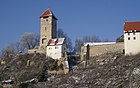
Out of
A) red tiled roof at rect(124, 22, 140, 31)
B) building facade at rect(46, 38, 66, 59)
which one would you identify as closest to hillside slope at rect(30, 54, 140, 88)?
red tiled roof at rect(124, 22, 140, 31)

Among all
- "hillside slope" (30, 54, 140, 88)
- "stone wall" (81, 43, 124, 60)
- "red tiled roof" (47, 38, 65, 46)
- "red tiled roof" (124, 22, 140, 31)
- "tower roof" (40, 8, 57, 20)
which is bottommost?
"hillside slope" (30, 54, 140, 88)

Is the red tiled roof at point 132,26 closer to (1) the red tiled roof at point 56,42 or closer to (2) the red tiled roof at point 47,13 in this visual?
(1) the red tiled roof at point 56,42

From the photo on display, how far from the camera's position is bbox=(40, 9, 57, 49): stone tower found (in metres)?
86.9

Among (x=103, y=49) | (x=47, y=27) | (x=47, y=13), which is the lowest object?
(x=103, y=49)

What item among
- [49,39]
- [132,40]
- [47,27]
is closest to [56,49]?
[49,39]

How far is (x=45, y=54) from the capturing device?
3285 inches

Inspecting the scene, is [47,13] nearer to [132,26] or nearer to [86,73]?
[132,26]

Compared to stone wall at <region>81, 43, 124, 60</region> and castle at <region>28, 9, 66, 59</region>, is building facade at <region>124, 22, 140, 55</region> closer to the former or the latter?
stone wall at <region>81, 43, 124, 60</region>

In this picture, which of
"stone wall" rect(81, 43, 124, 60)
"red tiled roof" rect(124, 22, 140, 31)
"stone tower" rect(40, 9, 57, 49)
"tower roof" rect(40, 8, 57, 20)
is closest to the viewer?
"red tiled roof" rect(124, 22, 140, 31)

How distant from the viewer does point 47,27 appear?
87688 millimetres

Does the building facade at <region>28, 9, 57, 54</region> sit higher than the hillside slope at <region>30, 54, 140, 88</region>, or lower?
higher

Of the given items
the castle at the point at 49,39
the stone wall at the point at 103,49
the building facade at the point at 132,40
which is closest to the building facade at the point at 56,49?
the castle at the point at 49,39

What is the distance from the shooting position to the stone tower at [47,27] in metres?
86.9

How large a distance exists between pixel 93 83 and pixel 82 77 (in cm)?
499
